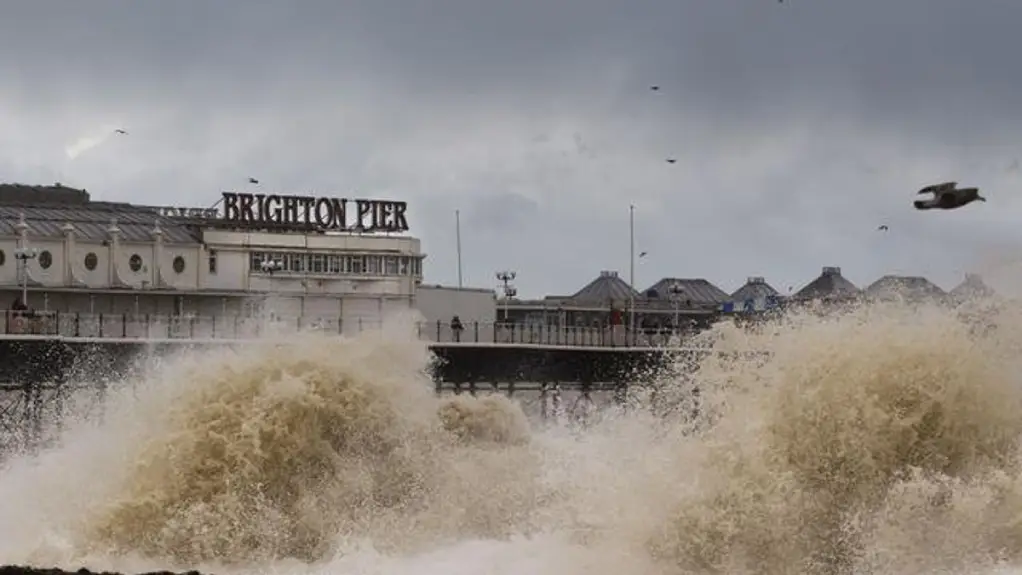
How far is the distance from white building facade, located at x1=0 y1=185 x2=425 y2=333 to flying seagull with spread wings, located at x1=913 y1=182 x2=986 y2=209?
111 feet

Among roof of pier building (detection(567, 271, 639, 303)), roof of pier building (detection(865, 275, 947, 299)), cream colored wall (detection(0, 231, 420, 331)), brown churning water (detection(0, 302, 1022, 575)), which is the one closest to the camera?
brown churning water (detection(0, 302, 1022, 575))

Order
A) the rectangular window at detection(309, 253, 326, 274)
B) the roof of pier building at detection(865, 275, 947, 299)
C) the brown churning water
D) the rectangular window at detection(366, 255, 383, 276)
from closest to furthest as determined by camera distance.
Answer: the brown churning water → the roof of pier building at detection(865, 275, 947, 299) → the rectangular window at detection(309, 253, 326, 274) → the rectangular window at detection(366, 255, 383, 276)

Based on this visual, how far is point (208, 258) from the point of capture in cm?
6731

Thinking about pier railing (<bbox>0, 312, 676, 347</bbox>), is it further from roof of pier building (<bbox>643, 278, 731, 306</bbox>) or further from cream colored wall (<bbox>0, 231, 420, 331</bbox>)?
roof of pier building (<bbox>643, 278, 731, 306</bbox>)

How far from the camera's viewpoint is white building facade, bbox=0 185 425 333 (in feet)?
200

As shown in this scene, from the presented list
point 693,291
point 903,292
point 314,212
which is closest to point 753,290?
point 693,291

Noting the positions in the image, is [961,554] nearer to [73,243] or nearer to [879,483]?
[879,483]

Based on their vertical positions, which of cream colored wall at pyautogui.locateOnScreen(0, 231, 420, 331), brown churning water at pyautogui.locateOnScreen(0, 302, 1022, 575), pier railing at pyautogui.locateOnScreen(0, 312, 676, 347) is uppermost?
cream colored wall at pyautogui.locateOnScreen(0, 231, 420, 331)

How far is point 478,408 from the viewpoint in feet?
112

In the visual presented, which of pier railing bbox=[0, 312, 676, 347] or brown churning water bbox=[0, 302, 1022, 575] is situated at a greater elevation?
pier railing bbox=[0, 312, 676, 347]

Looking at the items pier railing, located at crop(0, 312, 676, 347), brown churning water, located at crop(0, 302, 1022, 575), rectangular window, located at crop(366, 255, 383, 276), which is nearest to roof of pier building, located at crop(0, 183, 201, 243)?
rectangular window, located at crop(366, 255, 383, 276)

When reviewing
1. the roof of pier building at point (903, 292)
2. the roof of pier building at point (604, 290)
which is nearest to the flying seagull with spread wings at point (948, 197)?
the roof of pier building at point (903, 292)

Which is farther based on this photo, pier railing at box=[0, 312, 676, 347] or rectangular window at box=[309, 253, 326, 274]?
rectangular window at box=[309, 253, 326, 274]

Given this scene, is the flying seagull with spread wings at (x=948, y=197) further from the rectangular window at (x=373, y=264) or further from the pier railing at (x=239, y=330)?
the rectangular window at (x=373, y=264)
